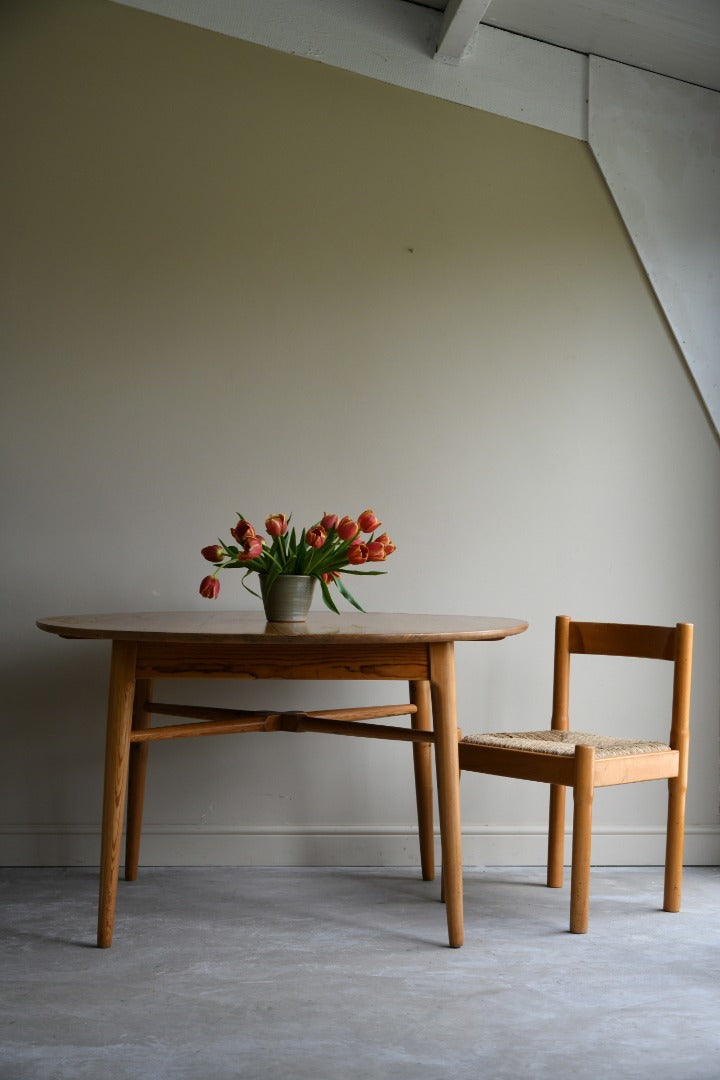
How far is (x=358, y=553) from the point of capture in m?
2.63

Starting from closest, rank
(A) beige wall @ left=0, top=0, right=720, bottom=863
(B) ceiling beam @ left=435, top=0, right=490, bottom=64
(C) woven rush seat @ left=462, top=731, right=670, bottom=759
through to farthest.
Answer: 1. (C) woven rush seat @ left=462, top=731, right=670, bottom=759
2. (B) ceiling beam @ left=435, top=0, right=490, bottom=64
3. (A) beige wall @ left=0, top=0, right=720, bottom=863

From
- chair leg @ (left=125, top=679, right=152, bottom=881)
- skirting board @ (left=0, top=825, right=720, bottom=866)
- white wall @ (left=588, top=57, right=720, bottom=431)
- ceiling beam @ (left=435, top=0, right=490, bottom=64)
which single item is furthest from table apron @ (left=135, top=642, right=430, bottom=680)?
ceiling beam @ (left=435, top=0, right=490, bottom=64)

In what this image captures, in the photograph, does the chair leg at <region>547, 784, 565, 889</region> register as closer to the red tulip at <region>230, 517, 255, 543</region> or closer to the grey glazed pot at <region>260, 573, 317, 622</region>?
the grey glazed pot at <region>260, 573, 317, 622</region>

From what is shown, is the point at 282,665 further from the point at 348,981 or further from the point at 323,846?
the point at 323,846

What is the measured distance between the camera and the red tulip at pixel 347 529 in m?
2.64

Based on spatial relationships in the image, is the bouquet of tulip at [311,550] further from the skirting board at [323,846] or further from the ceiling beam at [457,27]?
the ceiling beam at [457,27]

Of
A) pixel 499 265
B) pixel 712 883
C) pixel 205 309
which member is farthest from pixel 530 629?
pixel 205 309

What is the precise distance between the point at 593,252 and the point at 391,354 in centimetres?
71

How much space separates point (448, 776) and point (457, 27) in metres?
2.18

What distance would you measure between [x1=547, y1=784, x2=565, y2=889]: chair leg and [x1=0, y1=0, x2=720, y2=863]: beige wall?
A: 0.25m

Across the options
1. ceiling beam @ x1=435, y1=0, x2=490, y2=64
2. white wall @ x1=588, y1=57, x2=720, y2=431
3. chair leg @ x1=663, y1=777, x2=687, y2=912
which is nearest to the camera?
chair leg @ x1=663, y1=777, x2=687, y2=912

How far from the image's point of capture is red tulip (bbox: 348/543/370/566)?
2.62 metres

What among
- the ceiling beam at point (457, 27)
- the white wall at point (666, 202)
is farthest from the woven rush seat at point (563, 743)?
the ceiling beam at point (457, 27)

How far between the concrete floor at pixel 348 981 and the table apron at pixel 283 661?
1.97ft
